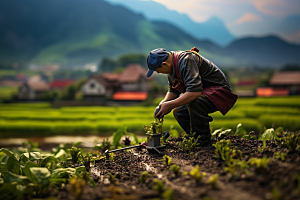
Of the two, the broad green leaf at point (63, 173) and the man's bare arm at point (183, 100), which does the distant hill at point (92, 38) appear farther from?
the broad green leaf at point (63, 173)

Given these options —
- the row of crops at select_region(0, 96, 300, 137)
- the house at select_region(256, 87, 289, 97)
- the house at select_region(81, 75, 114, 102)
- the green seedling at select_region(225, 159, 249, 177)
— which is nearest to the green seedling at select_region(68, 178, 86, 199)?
the green seedling at select_region(225, 159, 249, 177)

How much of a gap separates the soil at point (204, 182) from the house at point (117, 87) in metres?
16.1

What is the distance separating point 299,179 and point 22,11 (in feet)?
362

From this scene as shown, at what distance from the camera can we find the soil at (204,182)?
113cm

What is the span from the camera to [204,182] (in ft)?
4.30

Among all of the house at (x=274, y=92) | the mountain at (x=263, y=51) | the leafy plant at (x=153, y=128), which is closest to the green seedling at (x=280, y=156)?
the leafy plant at (x=153, y=128)

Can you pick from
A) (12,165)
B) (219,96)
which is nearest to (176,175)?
(219,96)

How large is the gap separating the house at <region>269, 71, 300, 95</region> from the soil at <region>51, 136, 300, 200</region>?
19.9m

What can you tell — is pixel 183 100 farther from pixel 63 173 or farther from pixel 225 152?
pixel 63 173

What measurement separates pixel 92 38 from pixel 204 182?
107844 mm

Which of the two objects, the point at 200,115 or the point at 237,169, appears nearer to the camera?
the point at 237,169

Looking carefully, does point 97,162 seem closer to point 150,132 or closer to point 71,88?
point 150,132

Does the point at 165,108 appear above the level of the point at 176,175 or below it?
above

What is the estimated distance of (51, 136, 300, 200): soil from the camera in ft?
3.70
